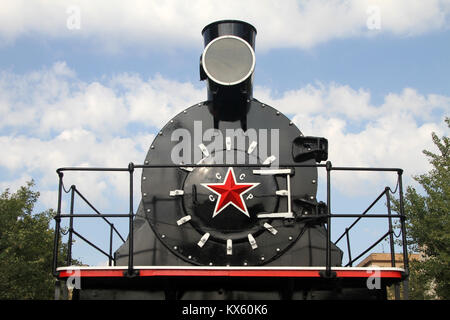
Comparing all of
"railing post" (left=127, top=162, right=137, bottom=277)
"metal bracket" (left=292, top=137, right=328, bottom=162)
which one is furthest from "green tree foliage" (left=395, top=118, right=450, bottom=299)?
"railing post" (left=127, top=162, right=137, bottom=277)

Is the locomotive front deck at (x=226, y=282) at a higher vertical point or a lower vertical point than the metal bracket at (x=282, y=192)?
lower

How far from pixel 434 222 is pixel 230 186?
15375 millimetres

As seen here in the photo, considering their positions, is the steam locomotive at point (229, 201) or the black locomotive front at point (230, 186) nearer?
the steam locomotive at point (229, 201)

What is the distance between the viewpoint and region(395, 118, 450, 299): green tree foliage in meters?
17.5

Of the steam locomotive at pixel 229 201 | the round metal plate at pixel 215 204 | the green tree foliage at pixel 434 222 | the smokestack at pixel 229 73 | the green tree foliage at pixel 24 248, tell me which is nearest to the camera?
the steam locomotive at pixel 229 201

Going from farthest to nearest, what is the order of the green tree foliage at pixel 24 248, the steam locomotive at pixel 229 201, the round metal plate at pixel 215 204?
the green tree foliage at pixel 24 248
the round metal plate at pixel 215 204
the steam locomotive at pixel 229 201

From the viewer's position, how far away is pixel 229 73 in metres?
6.03

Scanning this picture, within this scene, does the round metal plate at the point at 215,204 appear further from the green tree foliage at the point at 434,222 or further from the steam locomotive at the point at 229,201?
the green tree foliage at the point at 434,222

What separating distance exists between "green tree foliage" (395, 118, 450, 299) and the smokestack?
13.0 metres

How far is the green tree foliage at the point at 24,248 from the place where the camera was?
66.2 feet

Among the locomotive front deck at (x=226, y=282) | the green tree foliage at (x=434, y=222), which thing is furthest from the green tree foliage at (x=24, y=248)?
the locomotive front deck at (x=226, y=282)

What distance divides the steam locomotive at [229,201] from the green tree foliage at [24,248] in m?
16.3

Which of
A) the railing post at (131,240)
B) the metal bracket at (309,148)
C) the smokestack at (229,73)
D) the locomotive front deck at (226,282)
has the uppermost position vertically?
the smokestack at (229,73)

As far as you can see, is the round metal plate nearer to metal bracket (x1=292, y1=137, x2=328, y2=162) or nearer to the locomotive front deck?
metal bracket (x1=292, y1=137, x2=328, y2=162)
